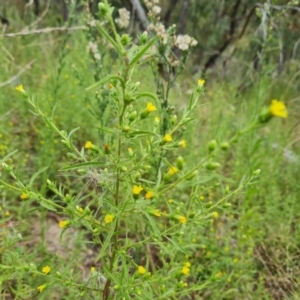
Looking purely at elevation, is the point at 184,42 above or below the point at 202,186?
above

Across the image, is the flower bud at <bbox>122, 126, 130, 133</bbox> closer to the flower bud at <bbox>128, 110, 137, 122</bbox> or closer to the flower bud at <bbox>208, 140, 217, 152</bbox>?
the flower bud at <bbox>128, 110, 137, 122</bbox>

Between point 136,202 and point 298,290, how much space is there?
133 cm

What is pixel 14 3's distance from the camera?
588 cm

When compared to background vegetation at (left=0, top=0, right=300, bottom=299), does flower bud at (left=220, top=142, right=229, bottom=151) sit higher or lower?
higher

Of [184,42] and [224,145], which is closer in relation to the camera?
[224,145]

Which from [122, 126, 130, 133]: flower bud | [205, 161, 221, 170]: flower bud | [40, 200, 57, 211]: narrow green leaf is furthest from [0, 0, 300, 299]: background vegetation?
[205, 161, 221, 170]: flower bud

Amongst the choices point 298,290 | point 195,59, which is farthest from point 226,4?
point 298,290

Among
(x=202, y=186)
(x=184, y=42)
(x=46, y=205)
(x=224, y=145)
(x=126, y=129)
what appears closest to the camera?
(x=224, y=145)

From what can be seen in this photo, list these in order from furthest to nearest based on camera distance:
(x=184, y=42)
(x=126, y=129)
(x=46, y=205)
Answer: (x=184, y=42)
(x=46, y=205)
(x=126, y=129)

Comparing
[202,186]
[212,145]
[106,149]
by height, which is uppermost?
[212,145]

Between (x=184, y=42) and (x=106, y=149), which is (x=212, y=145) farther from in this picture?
(x=184, y=42)

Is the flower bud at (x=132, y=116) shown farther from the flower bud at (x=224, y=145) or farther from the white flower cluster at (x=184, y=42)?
the white flower cluster at (x=184, y=42)

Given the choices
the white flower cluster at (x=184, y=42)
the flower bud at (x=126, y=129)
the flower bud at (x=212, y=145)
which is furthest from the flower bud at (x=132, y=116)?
the white flower cluster at (x=184, y=42)

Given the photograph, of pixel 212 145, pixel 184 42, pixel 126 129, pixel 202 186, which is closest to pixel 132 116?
pixel 126 129
